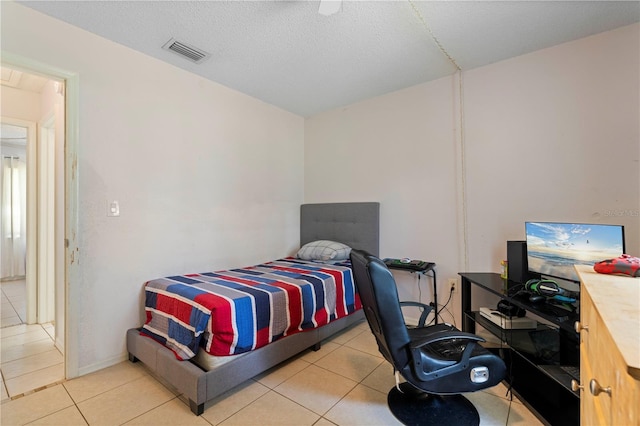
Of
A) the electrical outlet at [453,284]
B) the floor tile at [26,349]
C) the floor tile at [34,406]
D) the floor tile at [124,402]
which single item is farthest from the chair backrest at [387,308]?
the floor tile at [26,349]

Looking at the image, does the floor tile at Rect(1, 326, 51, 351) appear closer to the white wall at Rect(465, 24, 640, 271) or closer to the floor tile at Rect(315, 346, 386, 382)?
the floor tile at Rect(315, 346, 386, 382)

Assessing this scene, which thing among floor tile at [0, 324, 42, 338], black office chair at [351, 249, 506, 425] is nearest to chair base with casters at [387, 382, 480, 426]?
black office chair at [351, 249, 506, 425]

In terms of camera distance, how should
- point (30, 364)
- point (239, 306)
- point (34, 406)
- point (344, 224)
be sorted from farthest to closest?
point (344, 224), point (30, 364), point (239, 306), point (34, 406)

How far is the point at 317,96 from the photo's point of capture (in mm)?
3420

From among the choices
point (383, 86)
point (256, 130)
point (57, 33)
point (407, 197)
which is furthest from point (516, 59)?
point (57, 33)

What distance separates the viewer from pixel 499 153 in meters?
2.65

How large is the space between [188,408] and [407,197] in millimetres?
2646

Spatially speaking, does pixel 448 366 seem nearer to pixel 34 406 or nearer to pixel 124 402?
pixel 124 402

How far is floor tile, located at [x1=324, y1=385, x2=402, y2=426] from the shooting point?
1648 millimetres

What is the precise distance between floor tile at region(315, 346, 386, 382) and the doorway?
77.0 inches

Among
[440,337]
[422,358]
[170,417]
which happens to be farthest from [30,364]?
[440,337]

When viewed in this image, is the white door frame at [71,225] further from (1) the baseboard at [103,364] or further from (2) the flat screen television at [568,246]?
(2) the flat screen television at [568,246]

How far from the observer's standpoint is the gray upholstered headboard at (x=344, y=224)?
3359 mm

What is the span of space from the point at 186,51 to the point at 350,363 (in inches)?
114
